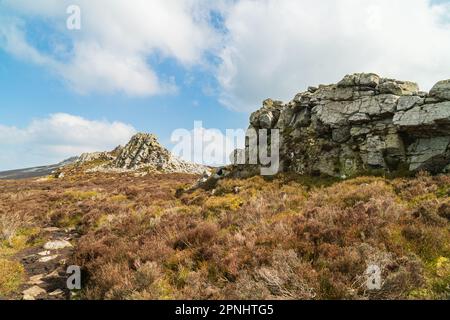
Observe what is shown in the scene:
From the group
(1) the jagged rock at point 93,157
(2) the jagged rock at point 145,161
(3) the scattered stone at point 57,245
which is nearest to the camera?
(3) the scattered stone at point 57,245

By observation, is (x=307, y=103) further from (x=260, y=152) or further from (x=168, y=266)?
(x=168, y=266)

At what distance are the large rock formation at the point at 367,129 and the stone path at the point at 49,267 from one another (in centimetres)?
1509

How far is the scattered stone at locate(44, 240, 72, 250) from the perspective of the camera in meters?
12.4

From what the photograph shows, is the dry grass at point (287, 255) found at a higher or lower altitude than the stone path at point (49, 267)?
higher

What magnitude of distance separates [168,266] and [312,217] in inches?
193

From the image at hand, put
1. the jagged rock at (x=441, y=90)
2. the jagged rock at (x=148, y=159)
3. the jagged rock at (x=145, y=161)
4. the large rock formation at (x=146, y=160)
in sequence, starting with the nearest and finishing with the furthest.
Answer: the jagged rock at (x=441, y=90)
the jagged rock at (x=145, y=161)
the large rock formation at (x=146, y=160)
the jagged rock at (x=148, y=159)

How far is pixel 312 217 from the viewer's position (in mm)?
9664

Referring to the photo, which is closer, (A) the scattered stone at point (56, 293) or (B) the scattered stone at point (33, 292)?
(B) the scattered stone at point (33, 292)

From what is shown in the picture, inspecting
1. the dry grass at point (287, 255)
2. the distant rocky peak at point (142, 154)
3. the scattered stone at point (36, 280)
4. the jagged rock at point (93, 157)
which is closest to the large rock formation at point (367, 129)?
the dry grass at point (287, 255)

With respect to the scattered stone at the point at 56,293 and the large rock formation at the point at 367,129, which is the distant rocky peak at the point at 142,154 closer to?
the large rock formation at the point at 367,129

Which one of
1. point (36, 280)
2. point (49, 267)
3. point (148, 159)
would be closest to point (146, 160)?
point (148, 159)

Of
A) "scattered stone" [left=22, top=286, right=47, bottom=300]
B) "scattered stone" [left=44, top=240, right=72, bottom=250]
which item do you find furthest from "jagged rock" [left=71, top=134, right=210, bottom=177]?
"scattered stone" [left=22, top=286, right=47, bottom=300]

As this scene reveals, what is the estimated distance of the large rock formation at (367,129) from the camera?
54.7 feet
